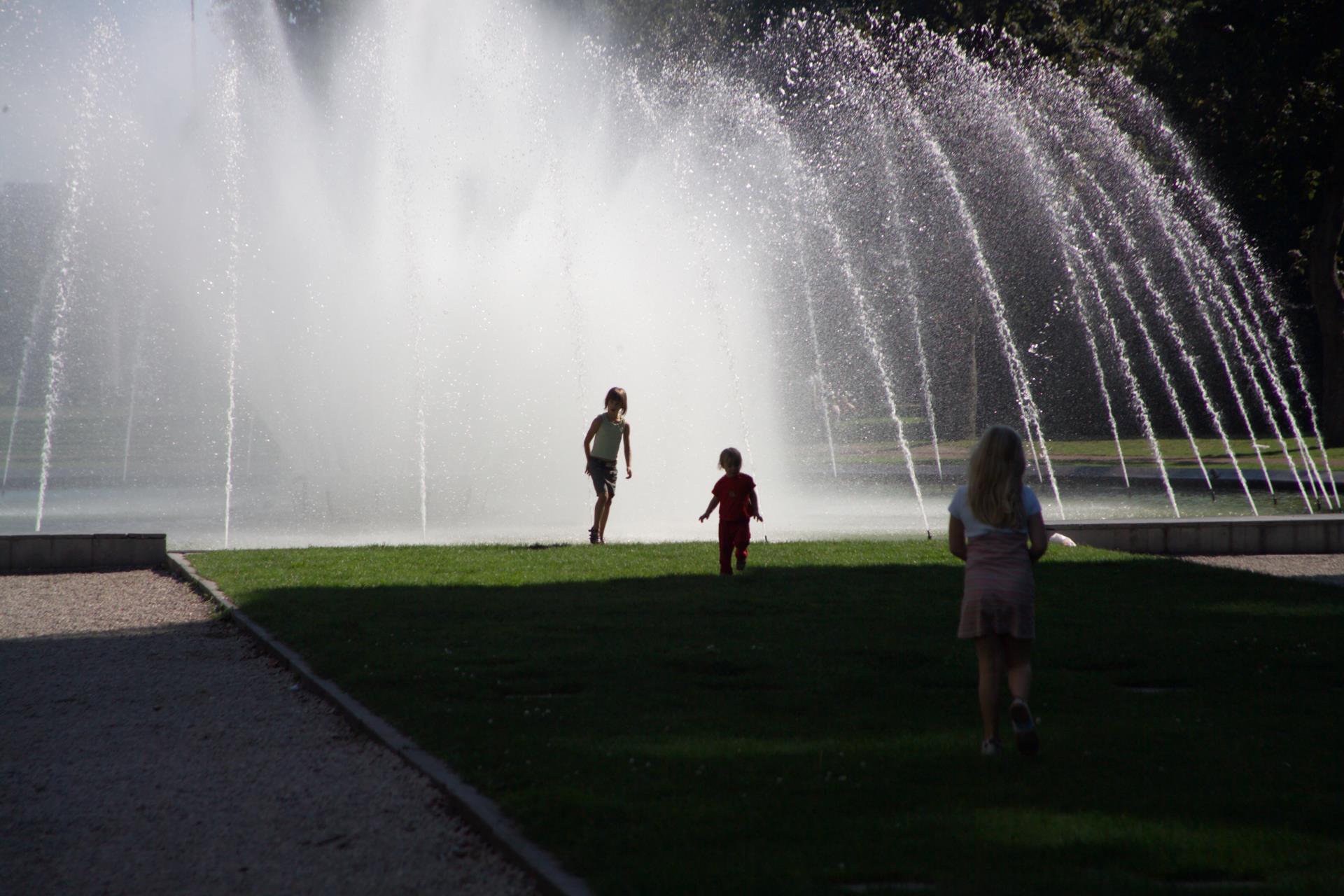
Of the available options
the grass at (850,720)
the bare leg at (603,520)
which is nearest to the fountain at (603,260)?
the bare leg at (603,520)

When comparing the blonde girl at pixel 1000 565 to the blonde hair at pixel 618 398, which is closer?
the blonde girl at pixel 1000 565

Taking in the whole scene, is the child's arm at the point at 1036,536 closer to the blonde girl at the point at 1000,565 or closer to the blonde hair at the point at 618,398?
the blonde girl at the point at 1000,565

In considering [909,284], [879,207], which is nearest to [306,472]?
[879,207]

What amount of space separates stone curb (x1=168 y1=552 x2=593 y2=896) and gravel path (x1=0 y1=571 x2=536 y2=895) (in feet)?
0.17

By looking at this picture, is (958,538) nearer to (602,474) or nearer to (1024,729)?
(1024,729)

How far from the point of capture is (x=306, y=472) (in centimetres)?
2184

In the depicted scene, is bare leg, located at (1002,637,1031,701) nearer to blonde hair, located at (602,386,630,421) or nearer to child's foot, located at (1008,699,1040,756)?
child's foot, located at (1008,699,1040,756)

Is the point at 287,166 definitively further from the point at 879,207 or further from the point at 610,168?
the point at 879,207

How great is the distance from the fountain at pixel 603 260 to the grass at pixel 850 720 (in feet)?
20.9

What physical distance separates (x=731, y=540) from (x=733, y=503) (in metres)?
0.34

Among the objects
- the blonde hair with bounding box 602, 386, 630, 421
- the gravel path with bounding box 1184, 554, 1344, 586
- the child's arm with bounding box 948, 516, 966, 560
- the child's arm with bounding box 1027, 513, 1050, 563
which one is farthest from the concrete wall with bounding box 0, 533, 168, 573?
the child's arm with bounding box 1027, 513, 1050, 563

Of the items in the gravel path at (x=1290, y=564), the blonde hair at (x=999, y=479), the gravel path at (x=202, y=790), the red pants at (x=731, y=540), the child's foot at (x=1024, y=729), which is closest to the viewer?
the gravel path at (x=202, y=790)

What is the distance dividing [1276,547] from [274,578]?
956cm

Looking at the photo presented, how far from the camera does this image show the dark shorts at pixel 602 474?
1419 centimetres
